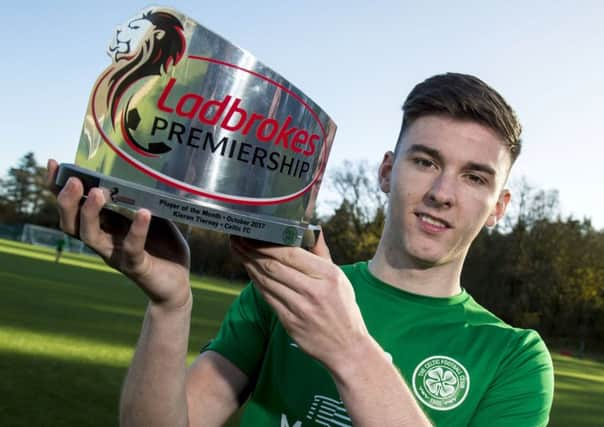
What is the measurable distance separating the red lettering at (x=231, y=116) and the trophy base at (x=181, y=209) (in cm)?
19

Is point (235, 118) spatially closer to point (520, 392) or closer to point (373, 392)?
point (373, 392)

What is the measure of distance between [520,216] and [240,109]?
4514 cm

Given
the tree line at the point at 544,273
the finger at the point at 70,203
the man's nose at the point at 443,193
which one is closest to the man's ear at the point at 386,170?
the man's nose at the point at 443,193

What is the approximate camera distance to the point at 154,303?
189 centimetres

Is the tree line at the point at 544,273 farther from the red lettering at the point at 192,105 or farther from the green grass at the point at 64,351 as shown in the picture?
the red lettering at the point at 192,105

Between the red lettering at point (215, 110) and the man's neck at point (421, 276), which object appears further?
the man's neck at point (421, 276)

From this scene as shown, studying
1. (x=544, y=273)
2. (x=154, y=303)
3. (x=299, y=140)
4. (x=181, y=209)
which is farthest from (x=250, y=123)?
(x=544, y=273)

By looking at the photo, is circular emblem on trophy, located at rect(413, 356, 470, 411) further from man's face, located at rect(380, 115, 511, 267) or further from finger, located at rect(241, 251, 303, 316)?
finger, located at rect(241, 251, 303, 316)

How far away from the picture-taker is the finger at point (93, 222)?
1.47 meters

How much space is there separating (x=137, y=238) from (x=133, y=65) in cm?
41

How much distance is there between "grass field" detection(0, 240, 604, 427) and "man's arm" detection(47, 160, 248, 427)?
4511 millimetres

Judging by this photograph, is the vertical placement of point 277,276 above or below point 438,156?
below

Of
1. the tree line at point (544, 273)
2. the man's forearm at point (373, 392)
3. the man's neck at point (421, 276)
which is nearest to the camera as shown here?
the man's forearm at point (373, 392)

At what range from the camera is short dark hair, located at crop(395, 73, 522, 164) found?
2.18 meters
